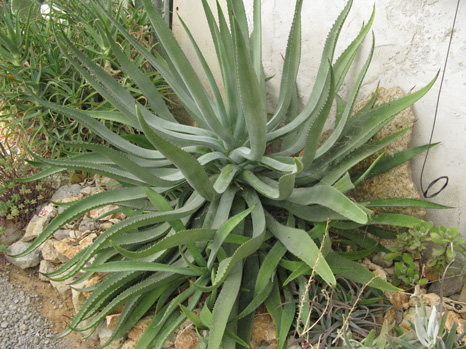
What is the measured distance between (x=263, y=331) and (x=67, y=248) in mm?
1018

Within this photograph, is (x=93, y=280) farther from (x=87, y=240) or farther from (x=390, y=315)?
(x=390, y=315)

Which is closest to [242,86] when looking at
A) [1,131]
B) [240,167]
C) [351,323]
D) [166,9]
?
[240,167]

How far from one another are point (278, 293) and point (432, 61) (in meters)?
1.09

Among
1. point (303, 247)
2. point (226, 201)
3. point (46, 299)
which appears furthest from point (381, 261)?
point (46, 299)

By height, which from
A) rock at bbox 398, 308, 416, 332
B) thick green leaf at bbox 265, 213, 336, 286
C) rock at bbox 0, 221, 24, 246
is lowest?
rock at bbox 0, 221, 24, 246

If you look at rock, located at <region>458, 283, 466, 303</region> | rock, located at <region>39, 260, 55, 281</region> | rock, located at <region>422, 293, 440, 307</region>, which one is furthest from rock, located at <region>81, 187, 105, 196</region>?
rock, located at <region>458, 283, 466, 303</region>

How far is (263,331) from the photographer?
1.51 meters

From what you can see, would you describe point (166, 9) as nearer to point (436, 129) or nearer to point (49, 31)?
point (49, 31)

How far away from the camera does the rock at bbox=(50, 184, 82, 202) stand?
2.33 meters

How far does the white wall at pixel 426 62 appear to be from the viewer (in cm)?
160

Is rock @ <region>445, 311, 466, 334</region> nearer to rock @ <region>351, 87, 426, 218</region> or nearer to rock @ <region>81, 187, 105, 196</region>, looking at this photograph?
rock @ <region>351, 87, 426, 218</region>

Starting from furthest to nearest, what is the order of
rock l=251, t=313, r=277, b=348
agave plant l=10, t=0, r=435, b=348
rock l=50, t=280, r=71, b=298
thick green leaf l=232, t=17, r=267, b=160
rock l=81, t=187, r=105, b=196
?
rock l=81, t=187, r=105, b=196
rock l=50, t=280, r=71, b=298
rock l=251, t=313, r=277, b=348
agave plant l=10, t=0, r=435, b=348
thick green leaf l=232, t=17, r=267, b=160

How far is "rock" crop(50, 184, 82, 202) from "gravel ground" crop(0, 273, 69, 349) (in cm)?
55

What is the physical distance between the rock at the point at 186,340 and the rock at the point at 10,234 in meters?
1.19
